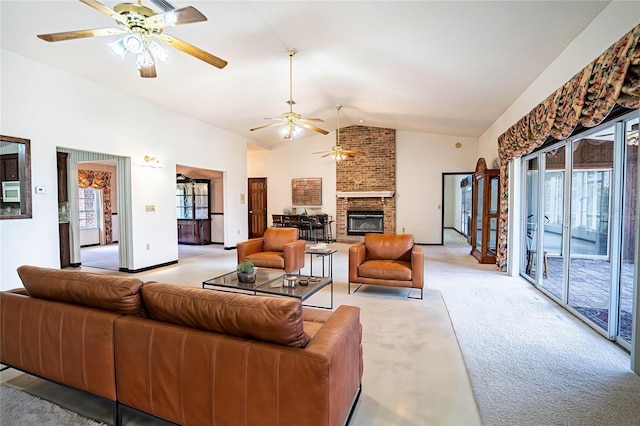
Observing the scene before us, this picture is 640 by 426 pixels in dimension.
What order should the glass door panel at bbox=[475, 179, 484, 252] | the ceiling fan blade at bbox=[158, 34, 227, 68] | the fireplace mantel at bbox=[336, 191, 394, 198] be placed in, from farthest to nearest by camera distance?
the fireplace mantel at bbox=[336, 191, 394, 198], the glass door panel at bbox=[475, 179, 484, 252], the ceiling fan blade at bbox=[158, 34, 227, 68]

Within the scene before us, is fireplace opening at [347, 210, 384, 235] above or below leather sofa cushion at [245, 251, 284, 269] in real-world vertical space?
above

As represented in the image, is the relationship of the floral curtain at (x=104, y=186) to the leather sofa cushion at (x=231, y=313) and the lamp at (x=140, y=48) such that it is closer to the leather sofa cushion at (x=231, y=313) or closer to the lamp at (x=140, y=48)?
the lamp at (x=140, y=48)

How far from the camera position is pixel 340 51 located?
4.22 m

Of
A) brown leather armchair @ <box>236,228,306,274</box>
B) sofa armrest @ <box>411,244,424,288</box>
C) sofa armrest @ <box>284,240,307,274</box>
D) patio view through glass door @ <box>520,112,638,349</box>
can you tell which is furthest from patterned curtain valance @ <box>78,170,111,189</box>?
patio view through glass door @ <box>520,112,638,349</box>

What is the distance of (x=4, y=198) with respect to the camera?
391 cm

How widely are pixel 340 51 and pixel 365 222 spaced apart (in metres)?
6.20

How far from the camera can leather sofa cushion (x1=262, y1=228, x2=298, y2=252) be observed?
5492mm

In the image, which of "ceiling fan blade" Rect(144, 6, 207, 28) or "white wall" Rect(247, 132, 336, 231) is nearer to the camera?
"ceiling fan blade" Rect(144, 6, 207, 28)

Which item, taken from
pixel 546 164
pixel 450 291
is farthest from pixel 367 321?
pixel 546 164

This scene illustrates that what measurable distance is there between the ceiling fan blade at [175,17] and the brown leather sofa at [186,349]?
5.87 feet

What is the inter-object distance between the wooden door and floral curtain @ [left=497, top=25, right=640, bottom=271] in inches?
312

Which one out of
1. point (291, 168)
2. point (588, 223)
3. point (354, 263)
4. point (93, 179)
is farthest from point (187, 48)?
→ point (93, 179)

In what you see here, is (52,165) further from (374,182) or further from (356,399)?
(374,182)

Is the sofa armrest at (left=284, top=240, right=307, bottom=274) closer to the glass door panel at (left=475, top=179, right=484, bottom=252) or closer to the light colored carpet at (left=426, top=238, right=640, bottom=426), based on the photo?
the light colored carpet at (left=426, top=238, right=640, bottom=426)
